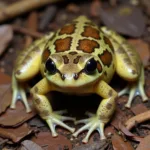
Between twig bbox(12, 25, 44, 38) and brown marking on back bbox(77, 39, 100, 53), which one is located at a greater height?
brown marking on back bbox(77, 39, 100, 53)

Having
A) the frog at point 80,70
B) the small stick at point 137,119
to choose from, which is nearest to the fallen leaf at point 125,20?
the frog at point 80,70

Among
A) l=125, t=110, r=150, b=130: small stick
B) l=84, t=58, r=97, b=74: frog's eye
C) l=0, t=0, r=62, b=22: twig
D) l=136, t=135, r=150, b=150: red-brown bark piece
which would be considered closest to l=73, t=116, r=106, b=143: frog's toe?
l=125, t=110, r=150, b=130: small stick

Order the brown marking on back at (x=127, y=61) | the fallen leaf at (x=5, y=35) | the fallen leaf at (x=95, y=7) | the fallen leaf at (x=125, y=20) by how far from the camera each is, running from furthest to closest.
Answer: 1. the fallen leaf at (x=95, y=7)
2. the fallen leaf at (x=125, y=20)
3. the fallen leaf at (x=5, y=35)
4. the brown marking on back at (x=127, y=61)

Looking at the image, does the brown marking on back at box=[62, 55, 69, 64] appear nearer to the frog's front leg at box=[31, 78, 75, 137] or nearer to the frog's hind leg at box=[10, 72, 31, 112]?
the frog's front leg at box=[31, 78, 75, 137]

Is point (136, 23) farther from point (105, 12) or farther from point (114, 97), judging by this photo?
point (114, 97)

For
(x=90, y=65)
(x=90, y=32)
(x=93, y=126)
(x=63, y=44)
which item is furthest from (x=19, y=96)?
(x=90, y=65)

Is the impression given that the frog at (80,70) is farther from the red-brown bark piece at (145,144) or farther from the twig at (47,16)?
the twig at (47,16)

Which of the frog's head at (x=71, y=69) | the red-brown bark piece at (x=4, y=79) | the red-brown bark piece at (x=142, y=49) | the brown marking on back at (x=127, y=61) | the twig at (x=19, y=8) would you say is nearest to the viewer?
the frog's head at (x=71, y=69)
